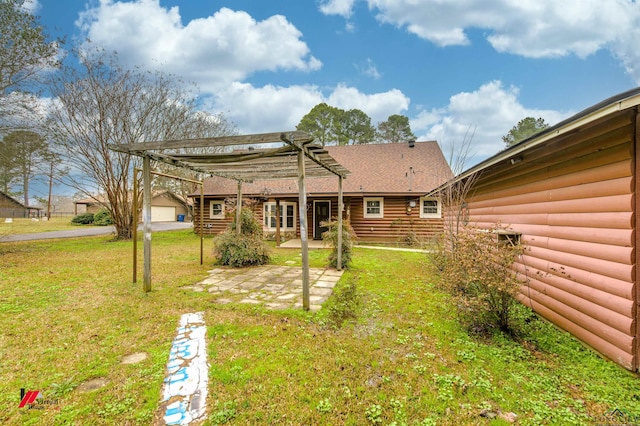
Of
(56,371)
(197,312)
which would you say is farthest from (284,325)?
(56,371)

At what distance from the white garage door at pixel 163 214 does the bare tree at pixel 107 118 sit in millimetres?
18082

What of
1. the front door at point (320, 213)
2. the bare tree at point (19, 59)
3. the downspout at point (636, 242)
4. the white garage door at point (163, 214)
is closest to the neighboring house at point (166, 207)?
the white garage door at point (163, 214)

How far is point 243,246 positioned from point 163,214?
93.0 ft

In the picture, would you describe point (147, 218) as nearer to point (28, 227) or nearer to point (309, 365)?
point (309, 365)

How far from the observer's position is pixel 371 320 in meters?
3.67

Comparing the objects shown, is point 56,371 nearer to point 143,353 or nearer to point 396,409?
point 143,353

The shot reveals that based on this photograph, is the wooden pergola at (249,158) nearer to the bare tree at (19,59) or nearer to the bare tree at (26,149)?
the bare tree at (19,59)

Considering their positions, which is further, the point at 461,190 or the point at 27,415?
the point at 461,190

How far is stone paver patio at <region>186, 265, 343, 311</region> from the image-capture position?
4465mm

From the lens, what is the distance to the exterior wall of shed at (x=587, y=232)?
239 centimetres

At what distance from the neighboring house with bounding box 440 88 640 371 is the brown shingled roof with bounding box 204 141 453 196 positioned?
26.7 ft

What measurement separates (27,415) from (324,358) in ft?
7.33

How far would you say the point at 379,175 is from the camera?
13.4 metres

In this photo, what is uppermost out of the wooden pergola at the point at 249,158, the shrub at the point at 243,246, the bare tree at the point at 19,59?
the bare tree at the point at 19,59
